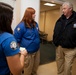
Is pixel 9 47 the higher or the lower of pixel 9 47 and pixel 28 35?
the higher

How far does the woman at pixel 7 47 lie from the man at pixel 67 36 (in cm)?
151

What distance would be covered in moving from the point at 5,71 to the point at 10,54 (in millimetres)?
171

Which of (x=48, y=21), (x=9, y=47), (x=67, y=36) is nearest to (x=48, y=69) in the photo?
(x=67, y=36)

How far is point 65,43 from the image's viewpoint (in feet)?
7.94

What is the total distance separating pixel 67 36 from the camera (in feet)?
7.89

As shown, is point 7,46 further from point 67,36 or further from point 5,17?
point 67,36

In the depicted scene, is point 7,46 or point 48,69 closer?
point 7,46

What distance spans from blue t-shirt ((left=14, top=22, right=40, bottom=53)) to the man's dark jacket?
368 millimetres

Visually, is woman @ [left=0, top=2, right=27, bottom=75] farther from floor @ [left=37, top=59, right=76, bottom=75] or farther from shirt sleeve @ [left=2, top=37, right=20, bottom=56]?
floor @ [left=37, top=59, right=76, bottom=75]

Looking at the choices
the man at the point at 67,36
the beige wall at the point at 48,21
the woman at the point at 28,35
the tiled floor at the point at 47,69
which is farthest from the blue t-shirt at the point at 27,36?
the beige wall at the point at 48,21

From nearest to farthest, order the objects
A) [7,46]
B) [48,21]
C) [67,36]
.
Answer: [7,46]
[67,36]
[48,21]

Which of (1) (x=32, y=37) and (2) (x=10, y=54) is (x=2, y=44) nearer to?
(2) (x=10, y=54)

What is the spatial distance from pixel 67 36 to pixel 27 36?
0.65 metres

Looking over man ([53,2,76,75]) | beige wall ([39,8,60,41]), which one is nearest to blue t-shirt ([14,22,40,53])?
man ([53,2,76,75])
